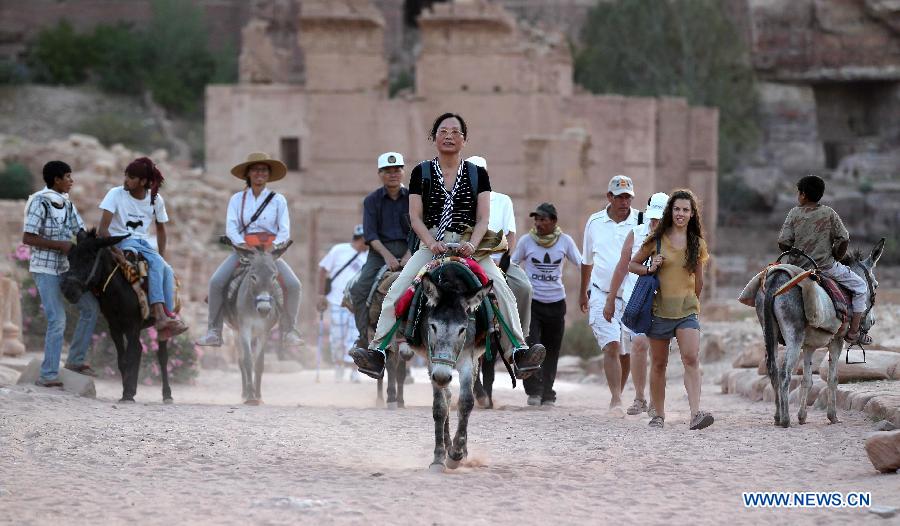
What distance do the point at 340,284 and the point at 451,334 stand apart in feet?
31.6

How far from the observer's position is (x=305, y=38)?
3866 cm

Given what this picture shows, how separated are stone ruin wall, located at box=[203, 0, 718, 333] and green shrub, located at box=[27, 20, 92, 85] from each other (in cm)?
2966

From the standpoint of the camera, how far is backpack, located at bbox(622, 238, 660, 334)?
1227 cm

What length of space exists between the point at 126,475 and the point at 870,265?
22.2 ft

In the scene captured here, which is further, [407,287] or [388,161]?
[388,161]

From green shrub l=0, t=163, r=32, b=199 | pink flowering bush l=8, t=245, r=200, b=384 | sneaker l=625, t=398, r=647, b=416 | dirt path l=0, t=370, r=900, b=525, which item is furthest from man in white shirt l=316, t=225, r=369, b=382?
green shrub l=0, t=163, r=32, b=199

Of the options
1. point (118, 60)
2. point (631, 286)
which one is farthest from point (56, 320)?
point (118, 60)

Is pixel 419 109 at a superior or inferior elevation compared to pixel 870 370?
superior

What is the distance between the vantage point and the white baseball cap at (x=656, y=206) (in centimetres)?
1327

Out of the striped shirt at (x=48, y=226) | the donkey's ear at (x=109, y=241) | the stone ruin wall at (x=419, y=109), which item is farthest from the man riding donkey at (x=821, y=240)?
the stone ruin wall at (x=419, y=109)

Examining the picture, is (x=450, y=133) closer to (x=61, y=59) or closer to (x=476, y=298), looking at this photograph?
(x=476, y=298)

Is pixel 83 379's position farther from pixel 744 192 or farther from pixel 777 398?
pixel 744 192

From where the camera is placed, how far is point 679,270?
40.0ft

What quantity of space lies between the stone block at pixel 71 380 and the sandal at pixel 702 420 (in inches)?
212
